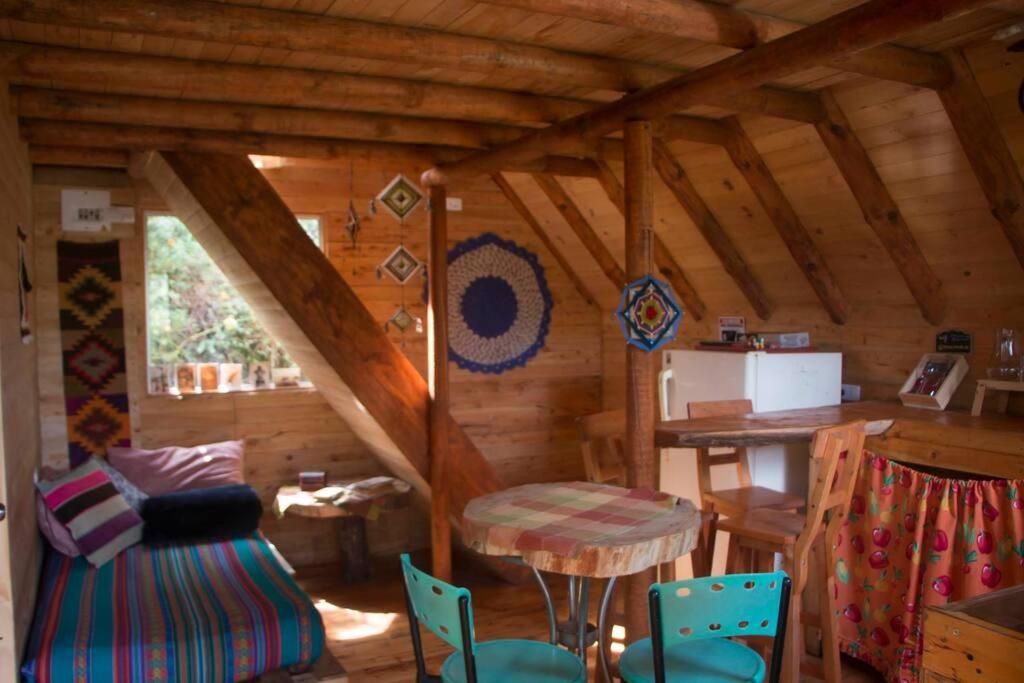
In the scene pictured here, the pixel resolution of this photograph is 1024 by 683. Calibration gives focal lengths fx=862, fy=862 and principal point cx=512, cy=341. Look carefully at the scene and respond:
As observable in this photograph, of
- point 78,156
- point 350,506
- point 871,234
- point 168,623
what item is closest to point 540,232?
point 350,506

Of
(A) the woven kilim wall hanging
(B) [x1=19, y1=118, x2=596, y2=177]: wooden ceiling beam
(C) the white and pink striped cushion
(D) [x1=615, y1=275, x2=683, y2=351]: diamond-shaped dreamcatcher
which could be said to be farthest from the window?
(D) [x1=615, y1=275, x2=683, y2=351]: diamond-shaped dreamcatcher

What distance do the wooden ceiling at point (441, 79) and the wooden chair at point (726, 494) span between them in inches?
41.7

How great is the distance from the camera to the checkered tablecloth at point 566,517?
8.14 feet

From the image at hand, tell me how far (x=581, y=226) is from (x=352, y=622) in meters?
2.81

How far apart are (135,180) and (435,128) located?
2.07 metres

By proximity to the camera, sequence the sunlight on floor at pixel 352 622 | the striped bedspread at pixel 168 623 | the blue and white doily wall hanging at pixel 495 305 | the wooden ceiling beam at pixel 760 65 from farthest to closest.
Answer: the blue and white doily wall hanging at pixel 495 305 < the sunlight on floor at pixel 352 622 < the striped bedspread at pixel 168 623 < the wooden ceiling beam at pixel 760 65

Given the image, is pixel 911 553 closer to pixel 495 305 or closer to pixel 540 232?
pixel 495 305

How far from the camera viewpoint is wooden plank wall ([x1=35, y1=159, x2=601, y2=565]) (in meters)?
5.14

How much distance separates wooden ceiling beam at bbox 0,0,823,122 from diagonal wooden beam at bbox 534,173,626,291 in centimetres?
196

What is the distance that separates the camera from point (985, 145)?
10.9 ft

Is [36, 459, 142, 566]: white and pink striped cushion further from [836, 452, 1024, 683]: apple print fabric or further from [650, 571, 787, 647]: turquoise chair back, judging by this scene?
[836, 452, 1024, 683]: apple print fabric

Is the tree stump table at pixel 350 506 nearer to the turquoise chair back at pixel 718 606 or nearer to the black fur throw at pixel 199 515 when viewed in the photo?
the black fur throw at pixel 199 515

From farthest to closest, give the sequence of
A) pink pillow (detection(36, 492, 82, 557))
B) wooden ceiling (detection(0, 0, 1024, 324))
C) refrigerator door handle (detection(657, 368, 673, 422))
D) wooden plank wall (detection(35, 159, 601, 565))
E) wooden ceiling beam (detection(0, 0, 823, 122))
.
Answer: wooden plank wall (detection(35, 159, 601, 565)), refrigerator door handle (detection(657, 368, 673, 422)), pink pillow (detection(36, 492, 82, 557)), wooden ceiling (detection(0, 0, 1024, 324)), wooden ceiling beam (detection(0, 0, 823, 122))

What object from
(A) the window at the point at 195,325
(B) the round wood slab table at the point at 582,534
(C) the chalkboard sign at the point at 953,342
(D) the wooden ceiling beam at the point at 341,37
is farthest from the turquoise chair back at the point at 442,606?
(A) the window at the point at 195,325
